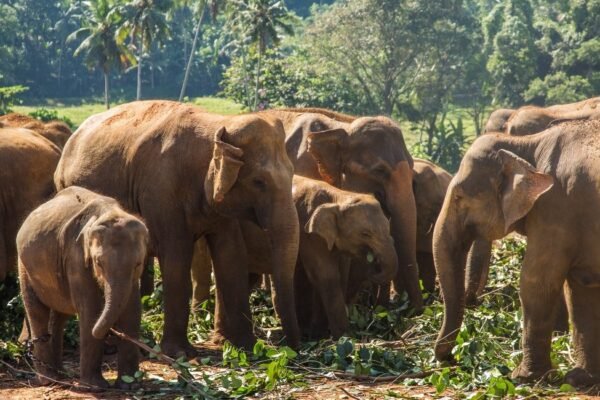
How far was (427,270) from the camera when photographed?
10773 mm

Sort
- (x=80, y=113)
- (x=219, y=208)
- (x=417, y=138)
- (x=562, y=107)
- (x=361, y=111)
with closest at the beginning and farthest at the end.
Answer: (x=219, y=208) < (x=562, y=107) < (x=361, y=111) < (x=417, y=138) < (x=80, y=113)

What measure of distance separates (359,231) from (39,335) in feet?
8.07

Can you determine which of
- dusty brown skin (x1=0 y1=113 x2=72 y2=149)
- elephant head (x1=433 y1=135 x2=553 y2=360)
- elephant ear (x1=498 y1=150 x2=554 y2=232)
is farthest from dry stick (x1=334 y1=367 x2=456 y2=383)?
dusty brown skin (x1=0 y1=113 x2=72 y2=149)

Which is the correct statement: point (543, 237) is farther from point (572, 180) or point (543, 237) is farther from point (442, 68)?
point (442, 68)

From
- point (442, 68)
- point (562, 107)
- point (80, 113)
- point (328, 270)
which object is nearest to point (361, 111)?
point (442, 68)

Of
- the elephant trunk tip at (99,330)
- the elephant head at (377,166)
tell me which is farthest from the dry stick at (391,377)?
the elephant head at (377,166)

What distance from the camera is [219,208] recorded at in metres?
8.19

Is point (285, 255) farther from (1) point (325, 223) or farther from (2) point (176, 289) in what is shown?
(2) point (176, 289)

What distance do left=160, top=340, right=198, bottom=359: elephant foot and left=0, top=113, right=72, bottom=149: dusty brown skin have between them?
2.92m

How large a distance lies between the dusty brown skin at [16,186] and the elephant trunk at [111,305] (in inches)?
93.6

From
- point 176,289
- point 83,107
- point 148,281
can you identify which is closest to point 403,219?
point 148,281

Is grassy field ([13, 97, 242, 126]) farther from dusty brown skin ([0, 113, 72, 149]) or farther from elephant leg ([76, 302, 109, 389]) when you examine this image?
elephant leg ([76, 302, 109, 389])

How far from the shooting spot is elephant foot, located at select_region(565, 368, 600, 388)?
22.9 ft

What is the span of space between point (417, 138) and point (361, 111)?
4354mm
